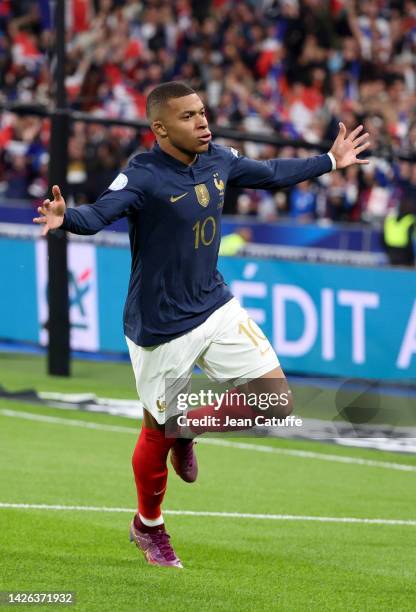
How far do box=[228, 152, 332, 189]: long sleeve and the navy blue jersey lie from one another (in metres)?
0.19

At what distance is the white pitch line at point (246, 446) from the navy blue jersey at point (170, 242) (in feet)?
13.8

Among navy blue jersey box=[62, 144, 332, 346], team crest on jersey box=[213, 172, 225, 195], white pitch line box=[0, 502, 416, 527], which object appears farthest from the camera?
white pitch line box=[0, 502, 416, 527]

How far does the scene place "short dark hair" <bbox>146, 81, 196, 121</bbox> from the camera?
22.6ft

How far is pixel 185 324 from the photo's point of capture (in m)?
6.91

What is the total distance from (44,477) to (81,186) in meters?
12.0

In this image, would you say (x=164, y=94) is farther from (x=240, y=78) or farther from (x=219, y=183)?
(x=240, y=78)

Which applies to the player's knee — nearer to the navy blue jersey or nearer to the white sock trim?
the navy blue jersey

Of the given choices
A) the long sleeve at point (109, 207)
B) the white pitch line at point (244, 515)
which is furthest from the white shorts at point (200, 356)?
the white pitch line at point (244, 515)

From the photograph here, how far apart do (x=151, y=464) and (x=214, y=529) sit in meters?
1.40

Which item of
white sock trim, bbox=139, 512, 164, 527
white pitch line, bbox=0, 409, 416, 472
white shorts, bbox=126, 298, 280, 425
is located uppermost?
white shorts, bbox=126, 298, 280, 425

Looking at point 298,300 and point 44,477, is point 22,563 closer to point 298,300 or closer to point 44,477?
point 44,477

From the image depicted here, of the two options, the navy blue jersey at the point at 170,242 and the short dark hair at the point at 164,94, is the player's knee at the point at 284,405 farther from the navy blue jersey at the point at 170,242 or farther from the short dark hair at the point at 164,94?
the short dark hair at the point at 164,94

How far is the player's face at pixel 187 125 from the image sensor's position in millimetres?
6852

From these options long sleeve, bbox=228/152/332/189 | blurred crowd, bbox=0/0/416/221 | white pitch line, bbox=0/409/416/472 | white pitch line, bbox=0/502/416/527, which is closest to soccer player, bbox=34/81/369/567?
long sleeve, bbox=228/152/332/189
